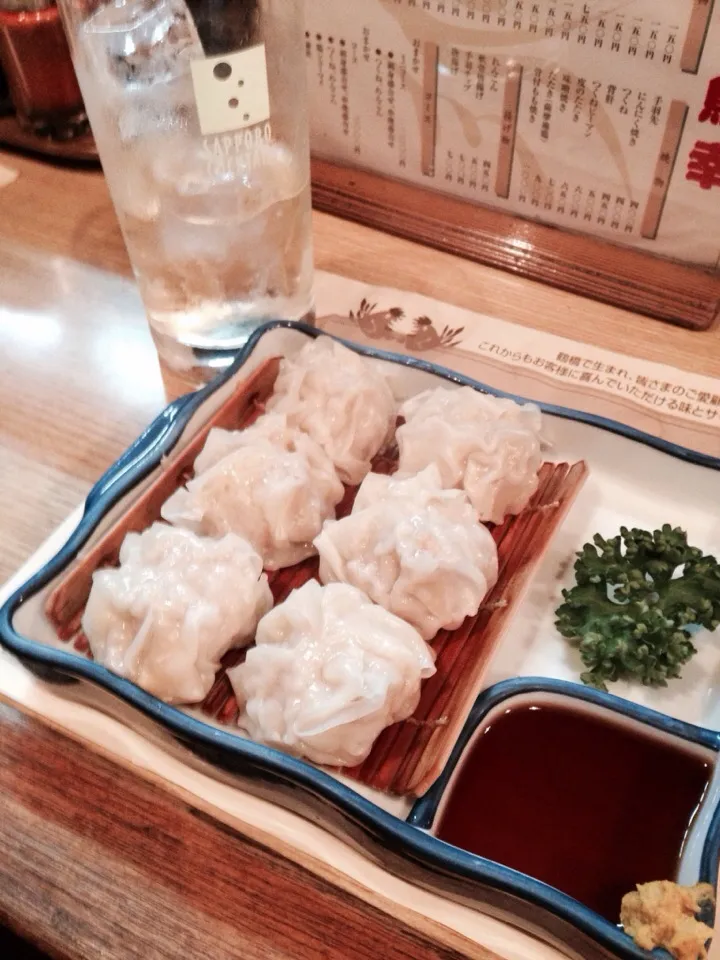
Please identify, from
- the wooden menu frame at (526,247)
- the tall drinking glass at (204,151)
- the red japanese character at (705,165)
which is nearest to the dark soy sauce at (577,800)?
the tall drinking glass at (204,151)

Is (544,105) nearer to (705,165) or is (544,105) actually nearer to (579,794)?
(705,165)

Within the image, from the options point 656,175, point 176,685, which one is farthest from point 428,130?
point 176,685

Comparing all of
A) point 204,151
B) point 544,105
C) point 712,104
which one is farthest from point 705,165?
point 204,151

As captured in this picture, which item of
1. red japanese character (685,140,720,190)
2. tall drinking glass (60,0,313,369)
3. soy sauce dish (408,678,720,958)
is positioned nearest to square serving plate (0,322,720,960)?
soy sauce dish (408,678,720,958)

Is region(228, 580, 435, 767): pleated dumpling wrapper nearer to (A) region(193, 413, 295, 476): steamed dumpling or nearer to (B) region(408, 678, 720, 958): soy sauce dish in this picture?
(B) region(408, 678, 720, 958): soy sauce dish

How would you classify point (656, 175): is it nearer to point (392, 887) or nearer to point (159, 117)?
point (159, 117)

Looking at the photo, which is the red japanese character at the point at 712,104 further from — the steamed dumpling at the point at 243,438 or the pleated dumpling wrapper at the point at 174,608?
the pleated dumpling wrapper at the point at 174,608
